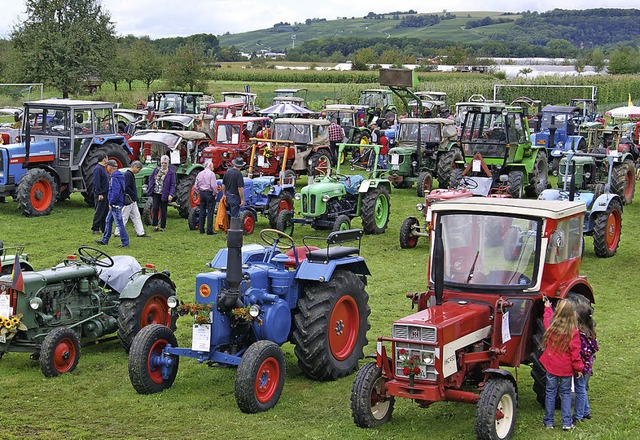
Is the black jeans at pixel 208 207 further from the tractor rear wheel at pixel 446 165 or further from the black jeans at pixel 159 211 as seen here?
the tractor rear wheel at pixel 446 165

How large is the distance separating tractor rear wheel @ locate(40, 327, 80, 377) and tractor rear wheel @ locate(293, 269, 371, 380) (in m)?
2.17

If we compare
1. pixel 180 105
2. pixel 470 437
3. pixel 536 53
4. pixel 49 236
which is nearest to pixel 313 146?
pixel 49 236

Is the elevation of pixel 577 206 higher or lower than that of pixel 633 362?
higher

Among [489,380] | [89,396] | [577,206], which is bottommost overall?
[89,396]

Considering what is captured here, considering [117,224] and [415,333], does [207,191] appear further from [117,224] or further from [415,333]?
[415,333]

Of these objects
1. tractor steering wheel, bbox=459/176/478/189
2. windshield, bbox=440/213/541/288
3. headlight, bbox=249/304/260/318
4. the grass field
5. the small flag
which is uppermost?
windshield, bbox=440/213/541/288

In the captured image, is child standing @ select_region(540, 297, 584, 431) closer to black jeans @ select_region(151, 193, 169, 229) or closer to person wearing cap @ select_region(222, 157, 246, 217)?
person wearing cap @ select_region(222, 157, 246, 217)

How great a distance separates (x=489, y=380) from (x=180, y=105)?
26.1 m

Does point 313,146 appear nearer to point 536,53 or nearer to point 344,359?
point 344,359

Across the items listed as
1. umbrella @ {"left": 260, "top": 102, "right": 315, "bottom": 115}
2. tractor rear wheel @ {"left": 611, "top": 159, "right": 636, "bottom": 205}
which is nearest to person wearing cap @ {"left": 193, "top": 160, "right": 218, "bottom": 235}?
tractor rear wheel @ {"left": 611, "top": 159, "right": 636, "bottom": 205}

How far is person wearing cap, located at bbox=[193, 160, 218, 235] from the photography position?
16469 mm

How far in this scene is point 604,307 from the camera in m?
12.2

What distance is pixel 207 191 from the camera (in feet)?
54.4

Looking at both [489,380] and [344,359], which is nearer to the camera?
[489,380]
